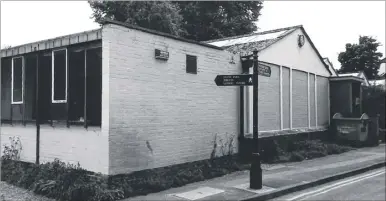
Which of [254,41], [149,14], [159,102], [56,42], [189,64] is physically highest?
[149,14]

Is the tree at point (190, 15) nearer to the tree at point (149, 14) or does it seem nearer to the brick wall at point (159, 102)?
the tree at point (149, 14)

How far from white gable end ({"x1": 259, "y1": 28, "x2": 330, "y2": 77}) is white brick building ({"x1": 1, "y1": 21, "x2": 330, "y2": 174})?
2.25m

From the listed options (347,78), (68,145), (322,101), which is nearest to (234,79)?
(68,145)

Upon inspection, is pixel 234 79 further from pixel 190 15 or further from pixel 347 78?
pixel 190 15

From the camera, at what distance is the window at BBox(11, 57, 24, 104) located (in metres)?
10.8

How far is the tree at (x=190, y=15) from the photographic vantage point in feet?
88.9

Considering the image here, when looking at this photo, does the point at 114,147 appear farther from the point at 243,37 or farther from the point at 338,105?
the point at 338,105

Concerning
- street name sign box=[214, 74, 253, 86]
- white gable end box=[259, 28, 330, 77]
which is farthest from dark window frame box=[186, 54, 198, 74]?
white gable end box=[259, 28, 330, 77]

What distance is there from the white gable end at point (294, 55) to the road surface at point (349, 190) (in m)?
5.32

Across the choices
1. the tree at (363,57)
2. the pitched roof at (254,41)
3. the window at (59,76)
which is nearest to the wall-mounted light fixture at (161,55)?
the window at (59,76)

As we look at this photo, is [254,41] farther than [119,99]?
Yes

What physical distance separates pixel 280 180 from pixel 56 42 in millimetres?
6846

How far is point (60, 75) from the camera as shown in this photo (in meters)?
9.46

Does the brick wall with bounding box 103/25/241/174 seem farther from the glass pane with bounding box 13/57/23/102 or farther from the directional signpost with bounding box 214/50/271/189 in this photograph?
the glass pane with bounding box 13/57/23/102
